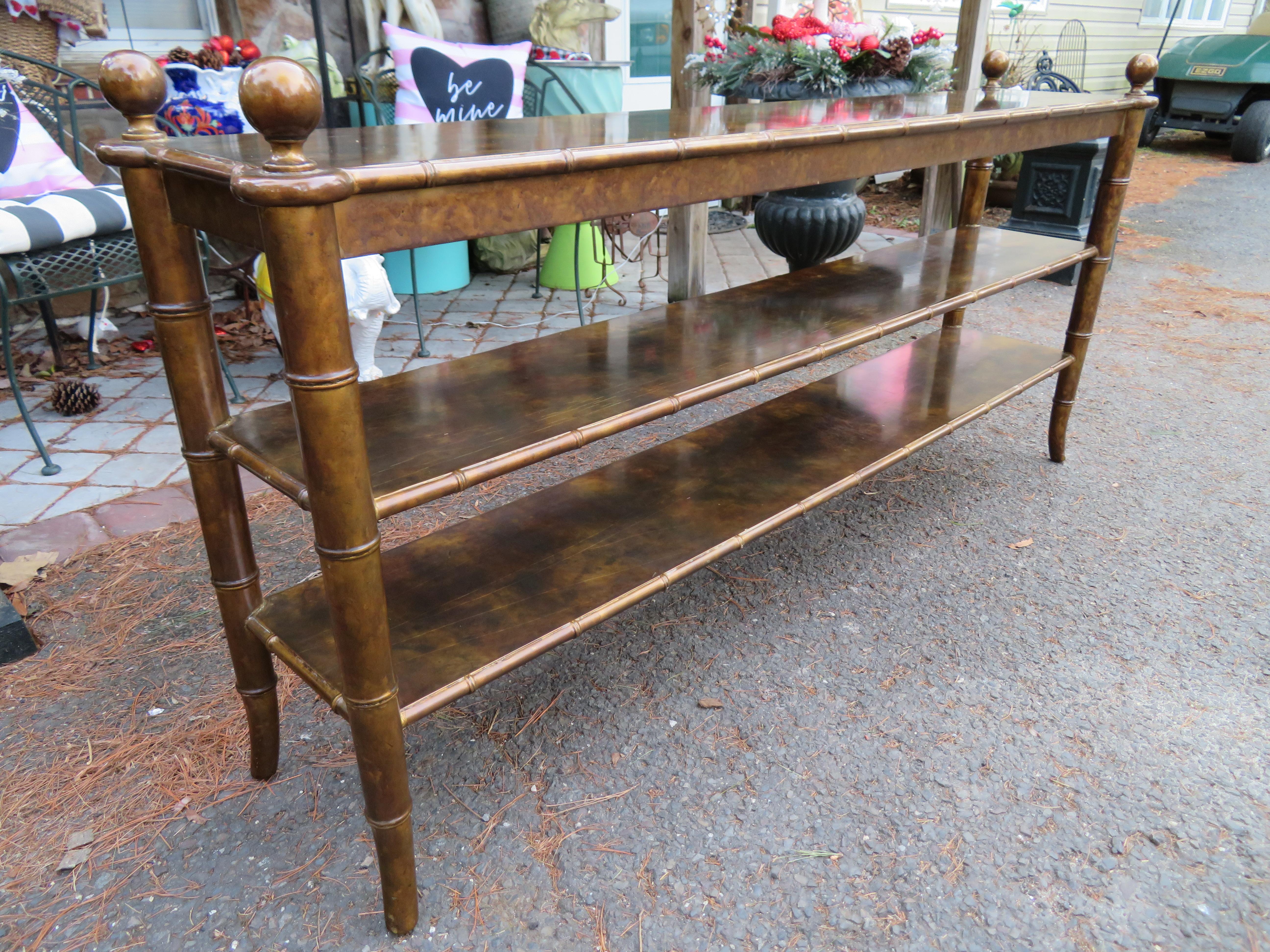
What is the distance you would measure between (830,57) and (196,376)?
297 centimetres

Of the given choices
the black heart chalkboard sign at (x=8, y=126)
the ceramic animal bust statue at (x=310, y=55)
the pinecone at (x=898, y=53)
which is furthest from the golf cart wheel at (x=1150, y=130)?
the black heart chalkboard sign at (x=8, y=126)

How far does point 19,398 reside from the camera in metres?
2.68

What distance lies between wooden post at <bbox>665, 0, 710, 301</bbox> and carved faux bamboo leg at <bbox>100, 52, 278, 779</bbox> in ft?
9.72

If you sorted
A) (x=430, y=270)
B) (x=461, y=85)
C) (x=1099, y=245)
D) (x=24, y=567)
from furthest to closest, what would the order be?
(x=430, y=270) < (x=461, y=85) < (x=1099, y=245) < (x=24, y=567)

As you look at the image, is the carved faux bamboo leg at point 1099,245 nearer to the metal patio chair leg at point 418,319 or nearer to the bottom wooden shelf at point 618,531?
the bottom wooden shelf at point 618,531

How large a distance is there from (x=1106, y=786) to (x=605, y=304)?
333 cm

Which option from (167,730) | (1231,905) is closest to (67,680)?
(167,730)

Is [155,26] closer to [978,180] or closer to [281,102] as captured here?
[978,180]

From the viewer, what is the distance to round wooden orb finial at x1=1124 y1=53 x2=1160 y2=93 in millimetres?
2439

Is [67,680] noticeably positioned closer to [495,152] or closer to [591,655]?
[591,655]

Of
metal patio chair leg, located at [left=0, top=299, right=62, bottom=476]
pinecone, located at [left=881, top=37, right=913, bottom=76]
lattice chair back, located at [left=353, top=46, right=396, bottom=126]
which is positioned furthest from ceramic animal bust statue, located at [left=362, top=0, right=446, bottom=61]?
metal patio chair leg, located at [left=0, top=299, right=62, bottom=476]

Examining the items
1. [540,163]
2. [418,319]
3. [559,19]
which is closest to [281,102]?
[540,163]

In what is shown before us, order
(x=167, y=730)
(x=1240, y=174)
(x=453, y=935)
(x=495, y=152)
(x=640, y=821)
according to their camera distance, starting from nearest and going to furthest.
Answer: (x=495, y=152) < (x=453, y=935) < (x=640, y=821) < (x=167, y=730) < (x=1240, y=174)

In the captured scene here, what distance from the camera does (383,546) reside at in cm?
235
